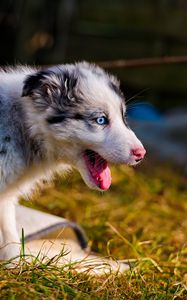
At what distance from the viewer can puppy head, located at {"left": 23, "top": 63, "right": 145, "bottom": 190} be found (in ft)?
12.4

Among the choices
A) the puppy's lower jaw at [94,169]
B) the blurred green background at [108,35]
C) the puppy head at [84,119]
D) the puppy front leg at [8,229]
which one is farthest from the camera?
the blurred green background at [108,35]

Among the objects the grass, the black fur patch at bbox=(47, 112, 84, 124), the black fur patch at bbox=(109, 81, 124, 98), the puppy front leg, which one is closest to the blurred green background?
the grass

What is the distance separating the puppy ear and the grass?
2.71 ft

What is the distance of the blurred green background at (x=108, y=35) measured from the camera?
992cm

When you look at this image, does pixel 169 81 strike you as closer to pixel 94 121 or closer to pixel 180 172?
pixel 180 172

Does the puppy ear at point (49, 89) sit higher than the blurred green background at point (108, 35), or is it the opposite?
the blurred green background at point (108, 35)

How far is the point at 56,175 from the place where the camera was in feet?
14.2

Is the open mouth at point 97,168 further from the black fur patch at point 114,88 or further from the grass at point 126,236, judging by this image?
the grass at point 126,236

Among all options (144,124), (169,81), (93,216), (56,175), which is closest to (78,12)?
(169,81)

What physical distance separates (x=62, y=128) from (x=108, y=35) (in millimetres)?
6663

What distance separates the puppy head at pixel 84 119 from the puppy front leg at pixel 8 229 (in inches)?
17.7

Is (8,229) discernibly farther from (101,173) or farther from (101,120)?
(101,120)

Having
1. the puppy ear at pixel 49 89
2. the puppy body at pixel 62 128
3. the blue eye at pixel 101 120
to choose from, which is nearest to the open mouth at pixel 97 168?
the puppy body at pixel 62 128

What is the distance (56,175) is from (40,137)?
47cm
